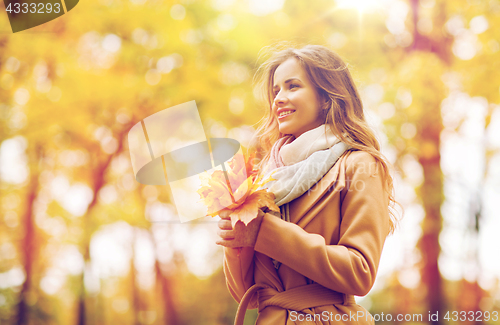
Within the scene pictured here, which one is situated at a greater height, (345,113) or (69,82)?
(345,113)

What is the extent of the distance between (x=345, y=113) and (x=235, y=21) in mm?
3688

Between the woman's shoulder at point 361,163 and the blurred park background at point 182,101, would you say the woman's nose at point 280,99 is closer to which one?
the woman's shoulder at point 361,163

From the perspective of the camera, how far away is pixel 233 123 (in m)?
4.99

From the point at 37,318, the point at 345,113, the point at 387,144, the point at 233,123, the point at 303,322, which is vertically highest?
the point at 345,113

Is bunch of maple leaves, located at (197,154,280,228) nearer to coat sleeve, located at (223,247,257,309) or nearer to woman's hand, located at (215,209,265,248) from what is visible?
woman's hand, located at (215,209,265,248)

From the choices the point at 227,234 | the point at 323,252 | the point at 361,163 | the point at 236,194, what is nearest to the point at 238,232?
the point at 227,234

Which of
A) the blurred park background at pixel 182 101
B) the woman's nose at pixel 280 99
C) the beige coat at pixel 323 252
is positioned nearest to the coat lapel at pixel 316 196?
the beige coat at pixel 323 252

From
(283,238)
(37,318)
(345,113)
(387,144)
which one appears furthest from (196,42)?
(37,318)

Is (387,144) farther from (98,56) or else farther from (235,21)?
(98,56)

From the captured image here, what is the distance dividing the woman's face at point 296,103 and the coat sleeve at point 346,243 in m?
0.34

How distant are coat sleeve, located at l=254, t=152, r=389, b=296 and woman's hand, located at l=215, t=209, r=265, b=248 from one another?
0.08ft

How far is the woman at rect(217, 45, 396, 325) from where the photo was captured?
1276 mm

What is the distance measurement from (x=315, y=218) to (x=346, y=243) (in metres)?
0.16

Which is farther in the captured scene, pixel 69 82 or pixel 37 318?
pixel 37 318
